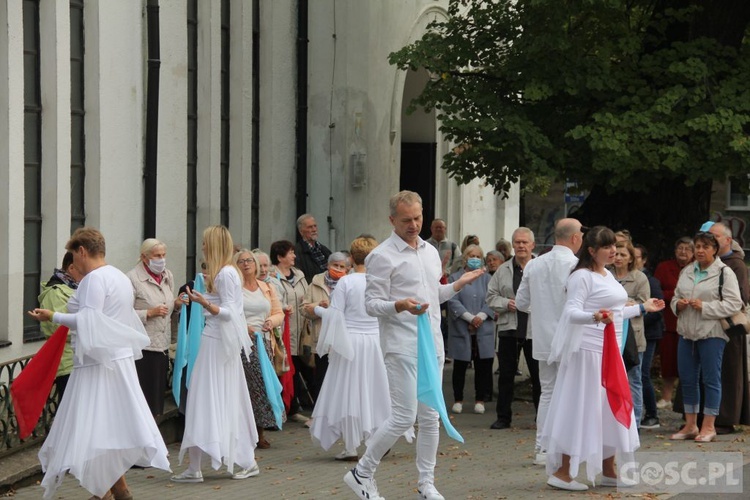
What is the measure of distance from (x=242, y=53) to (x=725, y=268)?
7.32 metres

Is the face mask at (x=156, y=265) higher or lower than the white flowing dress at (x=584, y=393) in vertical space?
higher

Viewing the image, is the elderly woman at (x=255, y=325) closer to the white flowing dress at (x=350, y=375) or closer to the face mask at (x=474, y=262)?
the white flowing dress at (x=350, y=375)

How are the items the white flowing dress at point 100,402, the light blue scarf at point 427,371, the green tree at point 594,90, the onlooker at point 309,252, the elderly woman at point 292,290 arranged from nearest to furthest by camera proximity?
1. the white flowing dress at point 100,402
2. the light blue scarf at point 427,371
3. the elderly woman at point 292,290
4. the green tree at point 594,90
5. the onlooker at point 309,252

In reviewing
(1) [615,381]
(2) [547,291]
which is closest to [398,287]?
(1) [615,381]

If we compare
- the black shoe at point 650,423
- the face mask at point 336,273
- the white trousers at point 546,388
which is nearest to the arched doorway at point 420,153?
the face mask at point 336,273

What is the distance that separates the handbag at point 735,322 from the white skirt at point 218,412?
187 inches

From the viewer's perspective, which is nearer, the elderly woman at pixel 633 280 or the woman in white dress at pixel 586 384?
the woman in white dress at pixel 586 384

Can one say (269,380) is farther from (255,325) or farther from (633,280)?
(633,280)

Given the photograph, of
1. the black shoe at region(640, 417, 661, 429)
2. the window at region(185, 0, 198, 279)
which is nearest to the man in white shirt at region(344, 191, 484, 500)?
the black shoe at region(640, 417, 661, 429)

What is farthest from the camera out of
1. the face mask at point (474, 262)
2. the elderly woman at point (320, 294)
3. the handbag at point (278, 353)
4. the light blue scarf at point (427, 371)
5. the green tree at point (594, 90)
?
the green tree at point (594, 90)

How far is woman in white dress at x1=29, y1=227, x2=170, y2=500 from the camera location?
31.0 ft

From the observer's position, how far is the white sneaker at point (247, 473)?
37.1 feet

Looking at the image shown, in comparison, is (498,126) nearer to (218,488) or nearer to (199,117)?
(199,117)

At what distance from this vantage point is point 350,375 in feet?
40.9
